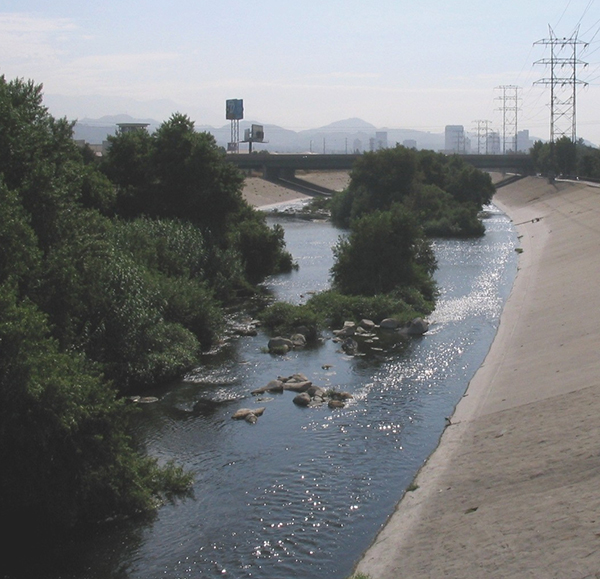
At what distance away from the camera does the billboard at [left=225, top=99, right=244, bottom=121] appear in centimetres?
19350

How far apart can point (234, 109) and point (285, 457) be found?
590ft

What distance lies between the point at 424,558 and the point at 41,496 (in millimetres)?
8448

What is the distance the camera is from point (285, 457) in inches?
901

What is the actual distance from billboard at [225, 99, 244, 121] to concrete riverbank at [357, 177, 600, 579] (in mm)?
163306

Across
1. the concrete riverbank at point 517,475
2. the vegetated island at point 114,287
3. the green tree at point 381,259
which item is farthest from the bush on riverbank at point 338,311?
the concrete riverbank at point 517,475

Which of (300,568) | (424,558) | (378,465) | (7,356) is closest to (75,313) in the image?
(7,356)

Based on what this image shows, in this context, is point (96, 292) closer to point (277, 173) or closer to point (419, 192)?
point (419, 192)

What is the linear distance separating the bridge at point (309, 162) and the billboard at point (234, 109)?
41.7 meters

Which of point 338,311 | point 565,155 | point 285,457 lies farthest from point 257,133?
point 285,457

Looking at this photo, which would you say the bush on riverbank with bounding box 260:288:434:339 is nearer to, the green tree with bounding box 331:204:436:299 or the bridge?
the green tree with bounding box 331:204:436:299

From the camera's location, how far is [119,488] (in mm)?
18969

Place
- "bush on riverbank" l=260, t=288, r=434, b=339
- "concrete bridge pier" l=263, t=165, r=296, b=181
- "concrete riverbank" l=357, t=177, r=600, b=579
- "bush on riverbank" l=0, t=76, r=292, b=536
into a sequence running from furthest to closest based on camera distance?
"concrete bridge pier" l=263, t=165, r=296, b=181
"bush on riverbank" l=260, t=288, r=434, b=339
"bush on riverbank" l=0, t=76, r=292, b=536
"concrete riverbank" l=357, t=177, r=600, b=579

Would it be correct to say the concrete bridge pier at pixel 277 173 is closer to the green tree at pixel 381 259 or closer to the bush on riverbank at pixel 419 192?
the bush on riverbank at pixel 419 192

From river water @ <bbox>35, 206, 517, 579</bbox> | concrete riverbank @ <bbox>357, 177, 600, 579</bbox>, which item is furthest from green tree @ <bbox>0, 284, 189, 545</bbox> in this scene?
concrete riverbank @ <bbox>357, 177, 600, 579</bbox>
